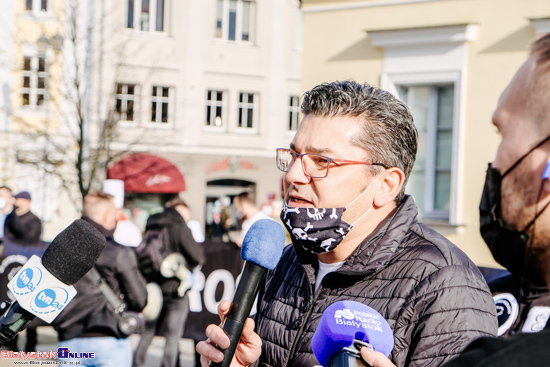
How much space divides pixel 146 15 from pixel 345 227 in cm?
2883

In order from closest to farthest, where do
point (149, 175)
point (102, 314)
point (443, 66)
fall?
point (102, 314) < point (443, 66) < point (149, 175)

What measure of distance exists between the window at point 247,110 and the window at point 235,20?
2275 millimetres

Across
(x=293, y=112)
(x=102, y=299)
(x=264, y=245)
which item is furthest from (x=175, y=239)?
(x=293, y=112)

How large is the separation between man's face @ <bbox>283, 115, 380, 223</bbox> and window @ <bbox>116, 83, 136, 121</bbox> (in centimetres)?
2279

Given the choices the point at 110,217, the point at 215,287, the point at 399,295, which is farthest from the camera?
the point at 215,287

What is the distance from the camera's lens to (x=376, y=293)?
8.94 ft

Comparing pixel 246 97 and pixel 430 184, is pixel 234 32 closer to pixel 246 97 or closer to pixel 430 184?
pixel 246 97

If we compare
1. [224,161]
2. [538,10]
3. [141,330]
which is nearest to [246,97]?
[224,161]

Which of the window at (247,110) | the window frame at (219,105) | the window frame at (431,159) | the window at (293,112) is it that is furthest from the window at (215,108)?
the window frame at (431,159)

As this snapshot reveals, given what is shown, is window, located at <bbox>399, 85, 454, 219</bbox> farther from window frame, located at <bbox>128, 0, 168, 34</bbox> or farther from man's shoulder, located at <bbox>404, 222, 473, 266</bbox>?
window frame, located at <bbox>128, 0, 168, 34</bbox>

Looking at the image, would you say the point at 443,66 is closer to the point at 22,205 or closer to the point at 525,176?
the point at 22,205

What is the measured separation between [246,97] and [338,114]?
93.3 ft

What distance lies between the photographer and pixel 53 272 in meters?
2.96

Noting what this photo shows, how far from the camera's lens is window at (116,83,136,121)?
26028mm
